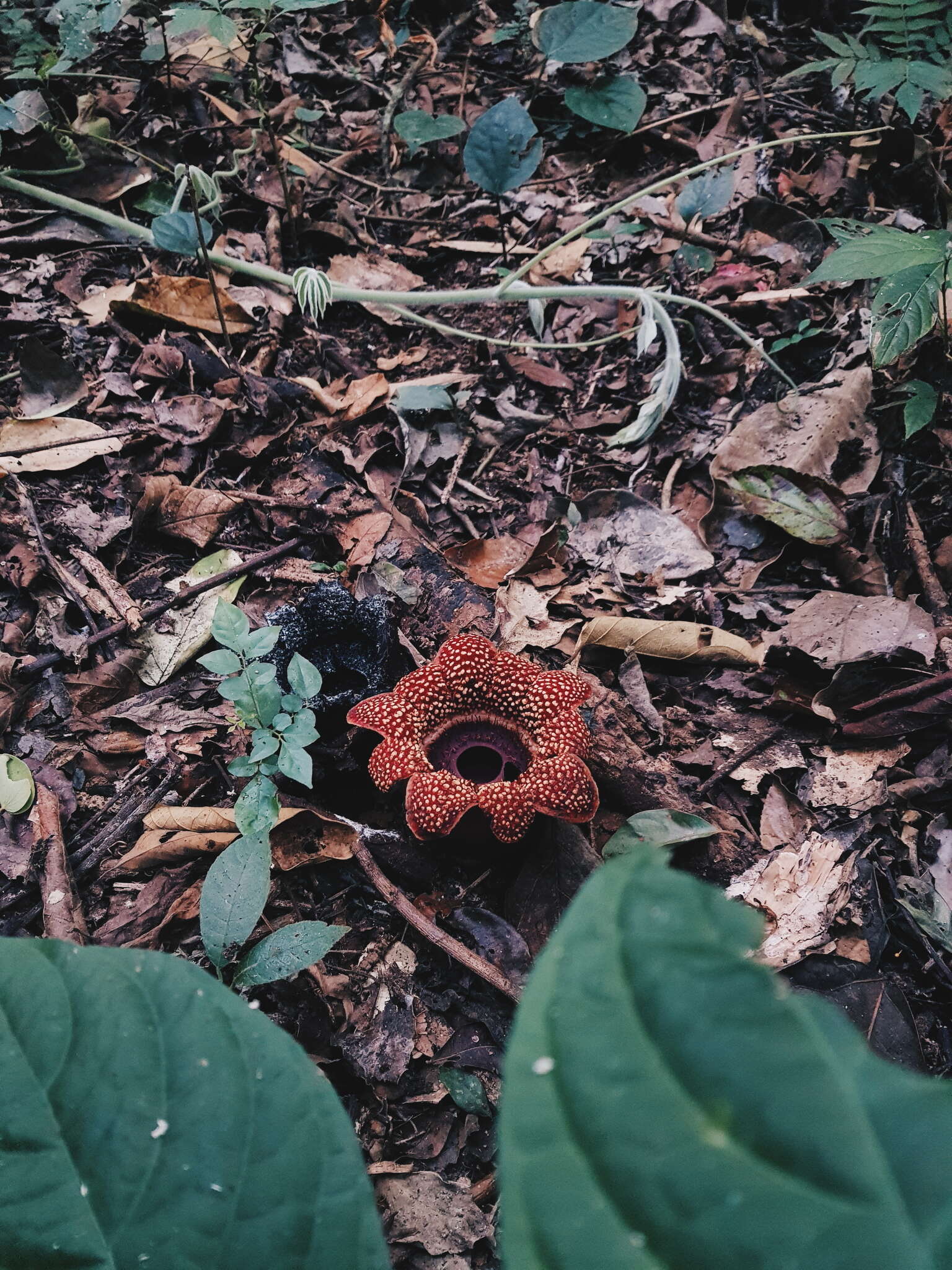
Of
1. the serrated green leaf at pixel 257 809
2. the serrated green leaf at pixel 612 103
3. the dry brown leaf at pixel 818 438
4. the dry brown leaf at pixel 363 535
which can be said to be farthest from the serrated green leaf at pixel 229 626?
the serrated green leaf at pixel 612 103

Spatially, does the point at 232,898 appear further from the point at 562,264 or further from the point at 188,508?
the point at 562,264

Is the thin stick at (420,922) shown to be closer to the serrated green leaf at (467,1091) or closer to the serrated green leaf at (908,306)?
the serrated green leaf at (467,1091)

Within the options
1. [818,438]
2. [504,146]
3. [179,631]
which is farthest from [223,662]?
[504,146]

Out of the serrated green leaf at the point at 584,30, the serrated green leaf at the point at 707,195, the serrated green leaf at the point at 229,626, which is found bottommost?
the serrated green leaf at the point at 229,626

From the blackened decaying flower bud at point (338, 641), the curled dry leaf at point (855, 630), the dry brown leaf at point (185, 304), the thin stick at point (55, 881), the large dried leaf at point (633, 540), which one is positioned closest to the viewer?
the thin stick at point (55, 881)

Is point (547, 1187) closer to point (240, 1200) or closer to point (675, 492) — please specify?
point (240, 1200)

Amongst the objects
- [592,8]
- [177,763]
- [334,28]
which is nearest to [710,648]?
[177,763]

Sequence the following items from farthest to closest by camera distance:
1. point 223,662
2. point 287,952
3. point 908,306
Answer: point 908,306 → point 223,662 → point 287,952
